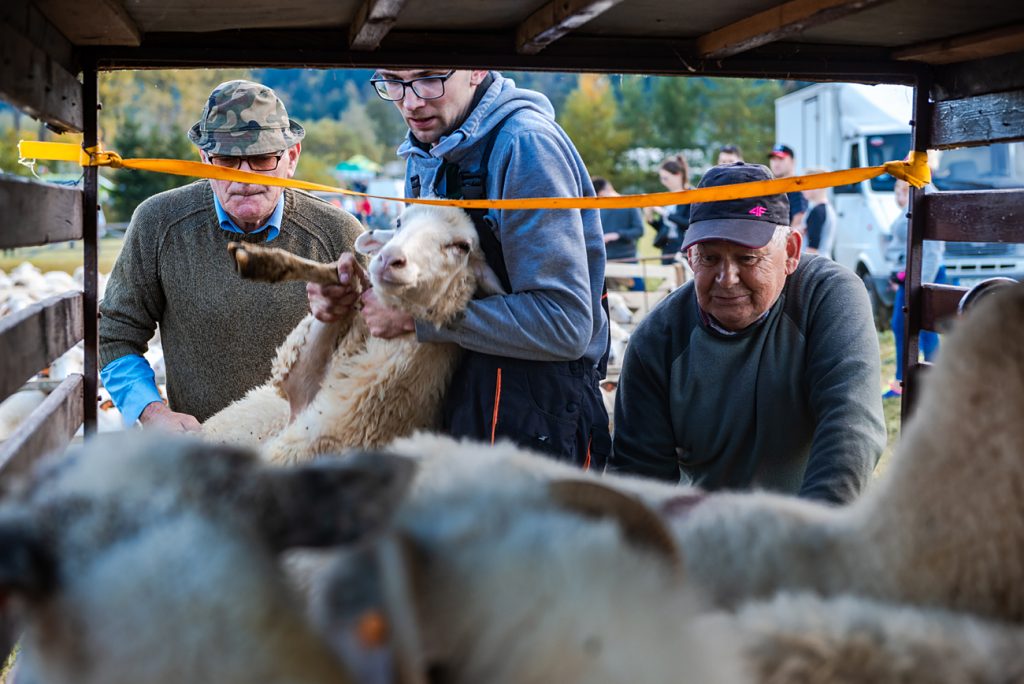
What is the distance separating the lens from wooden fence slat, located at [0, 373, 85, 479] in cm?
243

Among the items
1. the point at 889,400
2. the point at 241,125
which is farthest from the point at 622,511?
the point at 889,400

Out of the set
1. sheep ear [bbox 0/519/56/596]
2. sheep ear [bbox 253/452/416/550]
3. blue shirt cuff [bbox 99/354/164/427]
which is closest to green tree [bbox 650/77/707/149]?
blue shirt cuff [bbox 99/354/164/427]

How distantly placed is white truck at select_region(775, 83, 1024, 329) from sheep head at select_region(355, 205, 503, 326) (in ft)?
38.6

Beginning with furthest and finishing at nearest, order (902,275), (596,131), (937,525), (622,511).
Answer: (596,131) → (902,275) → (937,525) → (622,511)

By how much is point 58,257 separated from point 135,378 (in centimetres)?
2347

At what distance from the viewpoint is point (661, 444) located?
12.1 feet

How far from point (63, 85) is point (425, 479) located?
219cm

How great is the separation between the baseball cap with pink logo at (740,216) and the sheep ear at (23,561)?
2.92 m

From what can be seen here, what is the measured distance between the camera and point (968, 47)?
3.28m

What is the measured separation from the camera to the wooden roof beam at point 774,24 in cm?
276

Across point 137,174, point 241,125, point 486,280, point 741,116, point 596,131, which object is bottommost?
point 486,280

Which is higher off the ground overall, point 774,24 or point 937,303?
point 774,24

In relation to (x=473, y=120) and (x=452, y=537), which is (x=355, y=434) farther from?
(x=452, y=537)

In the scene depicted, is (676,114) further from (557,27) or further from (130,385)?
(557,27)
